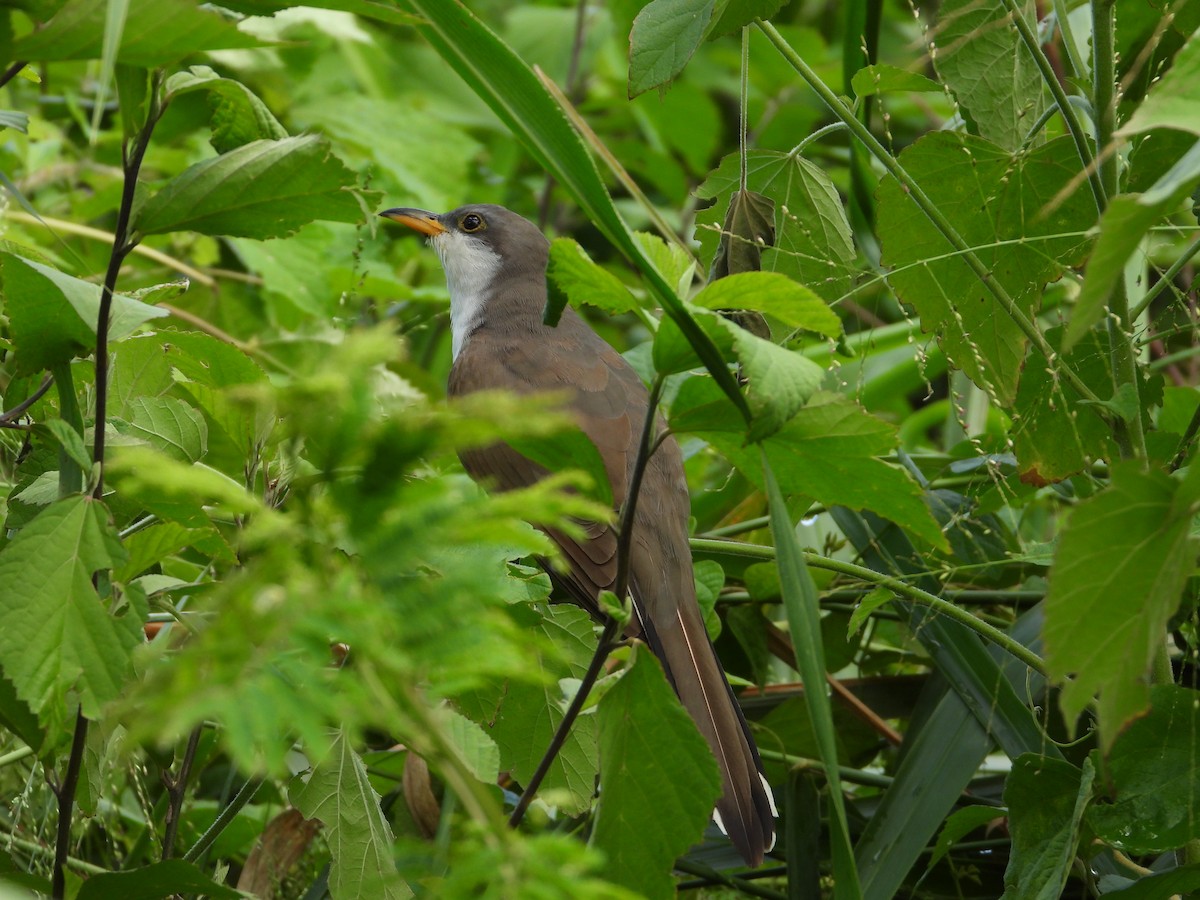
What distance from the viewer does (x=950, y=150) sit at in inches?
72.9

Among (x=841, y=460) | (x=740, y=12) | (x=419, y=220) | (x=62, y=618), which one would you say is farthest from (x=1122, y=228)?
(x=419, y=220)

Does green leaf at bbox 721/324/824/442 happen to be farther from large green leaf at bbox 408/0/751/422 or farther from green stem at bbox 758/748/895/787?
green stem at bbox 758/748/895/787

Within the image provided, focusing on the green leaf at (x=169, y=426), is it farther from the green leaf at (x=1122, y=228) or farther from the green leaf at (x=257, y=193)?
the green leaf at (x=1122, y=228)

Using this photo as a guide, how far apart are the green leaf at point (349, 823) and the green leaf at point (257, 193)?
Result: 659 millimetres

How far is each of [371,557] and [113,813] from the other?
1549mm

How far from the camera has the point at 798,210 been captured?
6.76 ft

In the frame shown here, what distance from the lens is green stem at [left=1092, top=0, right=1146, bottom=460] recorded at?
1613 mm

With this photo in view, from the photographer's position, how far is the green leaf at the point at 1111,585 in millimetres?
1041

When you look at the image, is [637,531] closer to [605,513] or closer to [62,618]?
[62,618]

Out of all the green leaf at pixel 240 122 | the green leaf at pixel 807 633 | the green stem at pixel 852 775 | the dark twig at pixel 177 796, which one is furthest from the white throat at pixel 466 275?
the green leaf at pixel 807 633

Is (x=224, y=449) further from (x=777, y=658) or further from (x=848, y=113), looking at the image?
(x=777, y=658)

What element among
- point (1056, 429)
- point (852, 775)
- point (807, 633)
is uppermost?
point (807, 633)

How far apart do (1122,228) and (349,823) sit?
1207mm

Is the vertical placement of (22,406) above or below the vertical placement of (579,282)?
below
